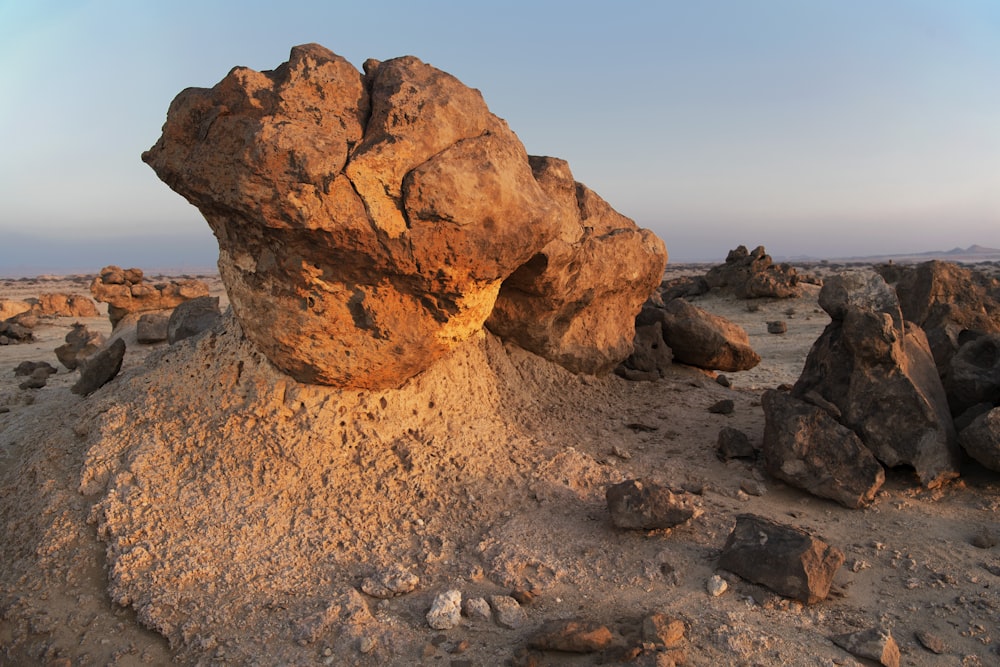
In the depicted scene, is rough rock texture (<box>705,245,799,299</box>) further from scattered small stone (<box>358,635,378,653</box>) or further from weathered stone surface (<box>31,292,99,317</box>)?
weathered stone surface (<box>31,292,99,317</box>)

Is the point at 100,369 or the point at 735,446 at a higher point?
the point at 100,369

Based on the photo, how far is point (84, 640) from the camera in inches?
109

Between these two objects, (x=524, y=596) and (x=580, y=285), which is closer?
(x=524, y=596)

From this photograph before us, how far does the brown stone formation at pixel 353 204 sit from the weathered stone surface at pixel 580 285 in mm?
786

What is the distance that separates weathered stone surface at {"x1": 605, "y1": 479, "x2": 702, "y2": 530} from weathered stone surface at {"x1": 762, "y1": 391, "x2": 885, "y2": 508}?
93 centimetres

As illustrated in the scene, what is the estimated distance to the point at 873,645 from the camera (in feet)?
8.13

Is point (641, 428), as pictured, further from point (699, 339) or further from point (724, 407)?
point (699, 339)

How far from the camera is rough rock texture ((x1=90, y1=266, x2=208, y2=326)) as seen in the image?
10484 mm

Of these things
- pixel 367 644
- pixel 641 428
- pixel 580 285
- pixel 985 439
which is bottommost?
pixel 367 644

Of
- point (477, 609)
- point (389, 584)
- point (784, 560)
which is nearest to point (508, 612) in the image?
point (477, 609)

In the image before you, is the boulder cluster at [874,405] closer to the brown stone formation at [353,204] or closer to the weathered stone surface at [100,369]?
the brown stone formation at [353,204]

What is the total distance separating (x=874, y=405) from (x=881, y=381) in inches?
6.3

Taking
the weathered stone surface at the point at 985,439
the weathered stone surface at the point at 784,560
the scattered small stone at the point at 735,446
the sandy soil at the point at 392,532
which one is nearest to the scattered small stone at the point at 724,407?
the sandy soil at the point at 392,532

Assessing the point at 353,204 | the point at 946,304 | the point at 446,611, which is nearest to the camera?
the point at 446,611
